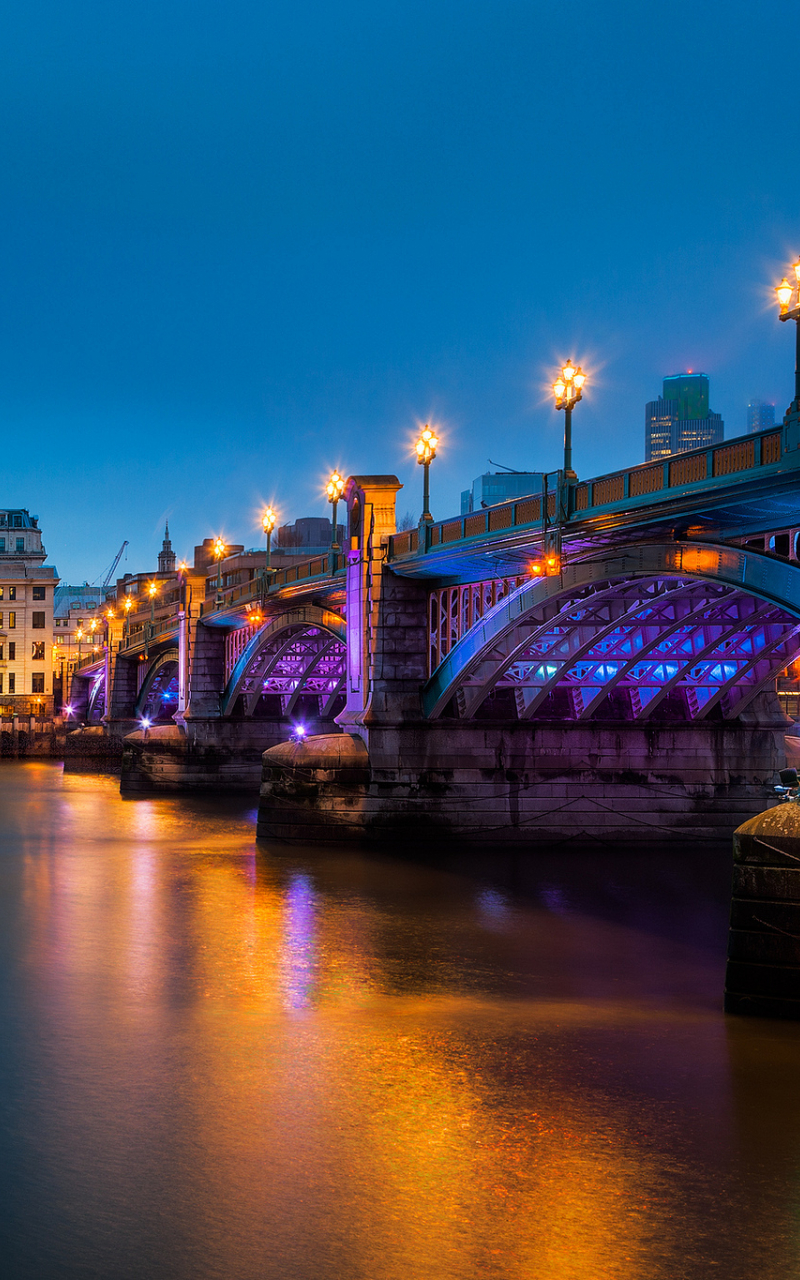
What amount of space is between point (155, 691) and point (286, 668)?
35.4 m

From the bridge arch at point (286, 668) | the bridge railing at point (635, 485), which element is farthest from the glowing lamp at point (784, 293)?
the bridge arch at point (286, 668)

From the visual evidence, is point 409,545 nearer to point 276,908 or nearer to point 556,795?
point 556,795

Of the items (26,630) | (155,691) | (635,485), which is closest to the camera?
(635,485)

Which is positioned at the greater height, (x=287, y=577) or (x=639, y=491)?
(x=287, y=577)

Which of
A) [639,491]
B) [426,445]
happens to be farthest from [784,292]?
[426,445]

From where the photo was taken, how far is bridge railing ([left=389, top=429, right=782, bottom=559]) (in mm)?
19362

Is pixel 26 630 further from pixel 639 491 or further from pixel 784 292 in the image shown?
pixel 784 292

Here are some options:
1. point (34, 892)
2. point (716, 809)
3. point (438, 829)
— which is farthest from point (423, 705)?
point (34, 892)

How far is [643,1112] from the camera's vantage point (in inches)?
517

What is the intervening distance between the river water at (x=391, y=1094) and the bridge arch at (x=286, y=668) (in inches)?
957

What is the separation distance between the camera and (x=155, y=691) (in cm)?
8938

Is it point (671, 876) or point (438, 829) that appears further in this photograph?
point (438, 829)

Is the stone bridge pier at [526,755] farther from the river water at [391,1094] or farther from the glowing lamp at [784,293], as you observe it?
the glowing lamp at [784,293]

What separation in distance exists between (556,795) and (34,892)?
14.5m
